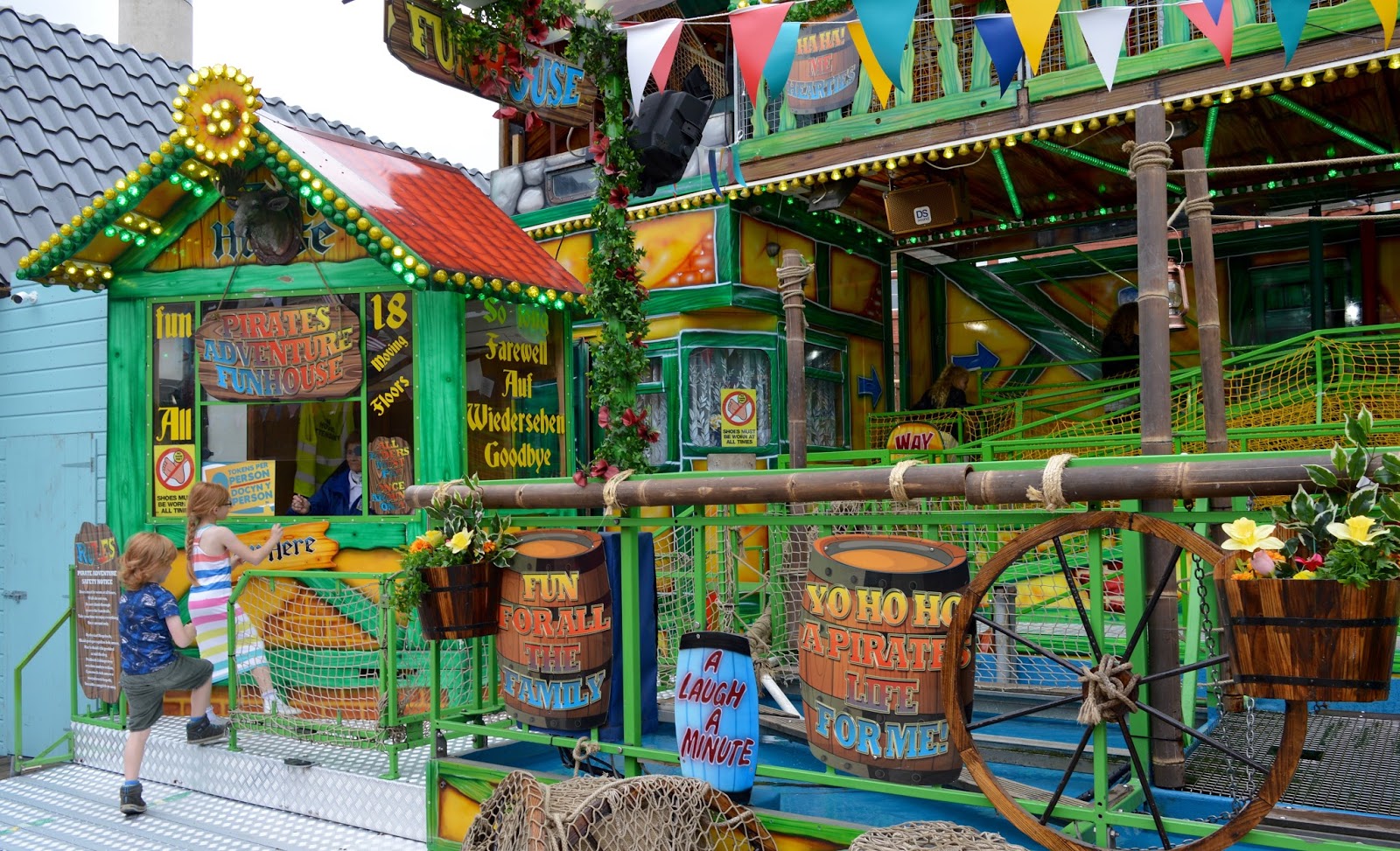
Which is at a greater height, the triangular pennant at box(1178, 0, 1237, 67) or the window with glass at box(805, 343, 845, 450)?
the triangular pennant at box(1178, 0, 1237, 67)

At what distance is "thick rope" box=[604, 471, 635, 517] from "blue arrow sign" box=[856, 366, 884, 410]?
7971 mm

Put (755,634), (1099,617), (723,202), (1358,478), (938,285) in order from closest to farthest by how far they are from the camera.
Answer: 1. (1358,478)
2. (1099,617)
3. (755,634)
4. (723,202)
5. (938,285)

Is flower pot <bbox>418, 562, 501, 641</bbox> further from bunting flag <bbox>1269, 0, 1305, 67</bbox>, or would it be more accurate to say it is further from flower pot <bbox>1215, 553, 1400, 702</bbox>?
bunting flag <bbox>1269, 0, 1305, 67</bbox>

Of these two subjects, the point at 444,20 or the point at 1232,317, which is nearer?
the point at 444,20

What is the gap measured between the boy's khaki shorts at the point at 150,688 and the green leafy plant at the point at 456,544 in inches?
85.8

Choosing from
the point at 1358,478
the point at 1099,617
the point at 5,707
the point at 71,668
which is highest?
the point at 1358,478

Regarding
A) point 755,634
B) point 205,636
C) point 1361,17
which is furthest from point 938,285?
point 205,636


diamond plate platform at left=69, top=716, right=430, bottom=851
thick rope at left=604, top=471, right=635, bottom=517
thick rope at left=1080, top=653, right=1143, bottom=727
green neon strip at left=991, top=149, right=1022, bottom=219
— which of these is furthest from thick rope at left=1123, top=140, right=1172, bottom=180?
green neon strip at left=991, top=149, right=1022, bottom=219

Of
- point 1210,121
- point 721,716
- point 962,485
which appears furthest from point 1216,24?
point 721,716

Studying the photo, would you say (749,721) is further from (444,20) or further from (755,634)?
(444,20)

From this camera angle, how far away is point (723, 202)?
10.1m

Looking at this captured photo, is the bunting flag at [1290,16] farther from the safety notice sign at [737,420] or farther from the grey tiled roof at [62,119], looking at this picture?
the grey tiled roof at [62,119]

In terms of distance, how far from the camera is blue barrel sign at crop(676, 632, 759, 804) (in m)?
3.99

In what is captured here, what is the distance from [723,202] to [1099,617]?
7382mm
